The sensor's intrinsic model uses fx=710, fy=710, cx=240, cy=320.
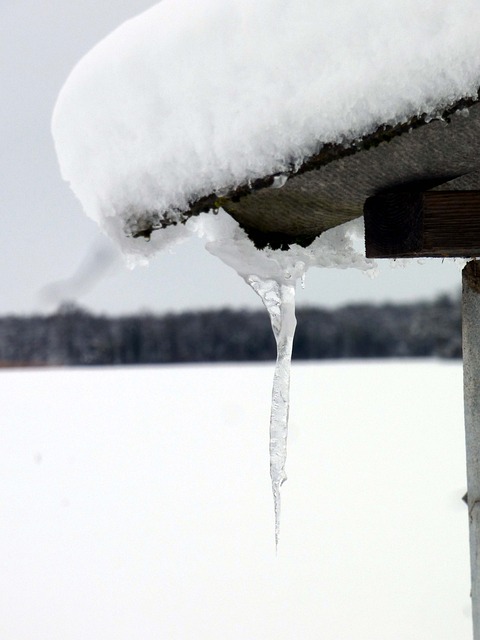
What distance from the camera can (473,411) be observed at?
1.54 meters

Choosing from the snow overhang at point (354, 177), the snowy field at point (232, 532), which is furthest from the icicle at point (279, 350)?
the snowy field at point (232, 532)

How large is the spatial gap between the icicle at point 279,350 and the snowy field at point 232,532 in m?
Answer: 2.35

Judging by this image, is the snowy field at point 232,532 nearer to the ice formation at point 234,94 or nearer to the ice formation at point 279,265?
the ice formation at point 279,265

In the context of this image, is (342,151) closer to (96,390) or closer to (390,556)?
(390,556)

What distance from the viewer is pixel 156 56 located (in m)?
1.19

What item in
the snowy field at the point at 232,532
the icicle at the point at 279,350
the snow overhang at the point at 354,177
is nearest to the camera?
the snow overhang at the point at 354,177

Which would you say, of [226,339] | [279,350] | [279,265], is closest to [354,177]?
[279,265]

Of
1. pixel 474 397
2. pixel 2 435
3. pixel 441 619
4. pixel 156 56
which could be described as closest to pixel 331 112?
pixel 156 56

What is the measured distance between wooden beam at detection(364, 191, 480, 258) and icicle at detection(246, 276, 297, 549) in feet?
1.09

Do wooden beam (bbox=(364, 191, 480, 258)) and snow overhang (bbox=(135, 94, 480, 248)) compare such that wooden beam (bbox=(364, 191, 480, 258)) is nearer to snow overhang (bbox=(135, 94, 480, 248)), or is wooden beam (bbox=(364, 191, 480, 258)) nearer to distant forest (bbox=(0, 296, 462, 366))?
snow overhang (bbox=(135, 94, 480, 248))

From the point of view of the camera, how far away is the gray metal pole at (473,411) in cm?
152

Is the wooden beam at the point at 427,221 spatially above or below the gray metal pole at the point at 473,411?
above

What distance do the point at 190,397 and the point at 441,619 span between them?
43.4 feet

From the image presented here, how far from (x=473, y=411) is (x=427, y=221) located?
0.51m
